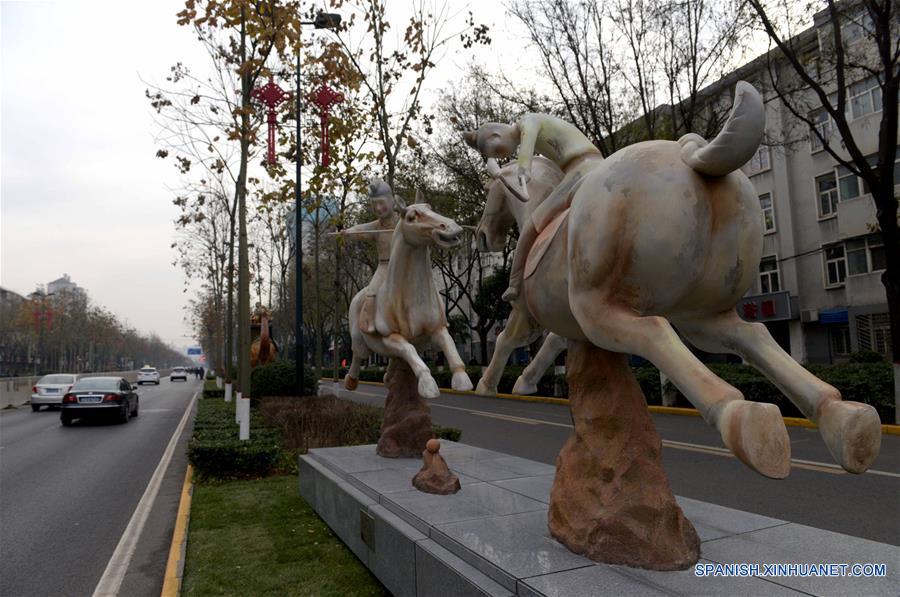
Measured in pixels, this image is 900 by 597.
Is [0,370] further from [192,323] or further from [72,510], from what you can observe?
[72,510]

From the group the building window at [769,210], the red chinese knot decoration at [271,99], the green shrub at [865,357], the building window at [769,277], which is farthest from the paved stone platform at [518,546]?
the building window at [769,210]

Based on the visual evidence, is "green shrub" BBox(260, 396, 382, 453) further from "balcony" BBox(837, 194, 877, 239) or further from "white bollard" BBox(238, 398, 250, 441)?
"balcony" BBox(837, 194, 877, 239)

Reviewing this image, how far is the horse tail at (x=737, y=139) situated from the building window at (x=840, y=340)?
73.1ft

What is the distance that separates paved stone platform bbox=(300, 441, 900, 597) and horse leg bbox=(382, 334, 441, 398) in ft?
2.47

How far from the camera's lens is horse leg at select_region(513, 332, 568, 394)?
373 centimetres

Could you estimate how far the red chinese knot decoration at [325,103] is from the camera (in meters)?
12.3

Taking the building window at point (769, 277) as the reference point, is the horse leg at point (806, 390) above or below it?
below

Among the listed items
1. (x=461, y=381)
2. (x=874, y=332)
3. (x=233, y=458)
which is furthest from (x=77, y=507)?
(x=874, y=332)

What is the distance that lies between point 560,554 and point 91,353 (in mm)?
73380

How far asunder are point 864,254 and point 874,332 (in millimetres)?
2632

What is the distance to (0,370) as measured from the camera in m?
60.8

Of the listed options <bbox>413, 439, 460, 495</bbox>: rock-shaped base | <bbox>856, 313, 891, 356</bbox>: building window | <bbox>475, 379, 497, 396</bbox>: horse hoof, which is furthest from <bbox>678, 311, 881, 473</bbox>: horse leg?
<bbox>856, 313, 891, 356</bbox>: building window

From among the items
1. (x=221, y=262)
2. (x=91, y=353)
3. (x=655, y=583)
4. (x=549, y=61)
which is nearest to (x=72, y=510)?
(x=655, y=583)

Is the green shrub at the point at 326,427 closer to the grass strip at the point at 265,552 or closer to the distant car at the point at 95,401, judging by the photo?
the grass strip at the point at 265,552
